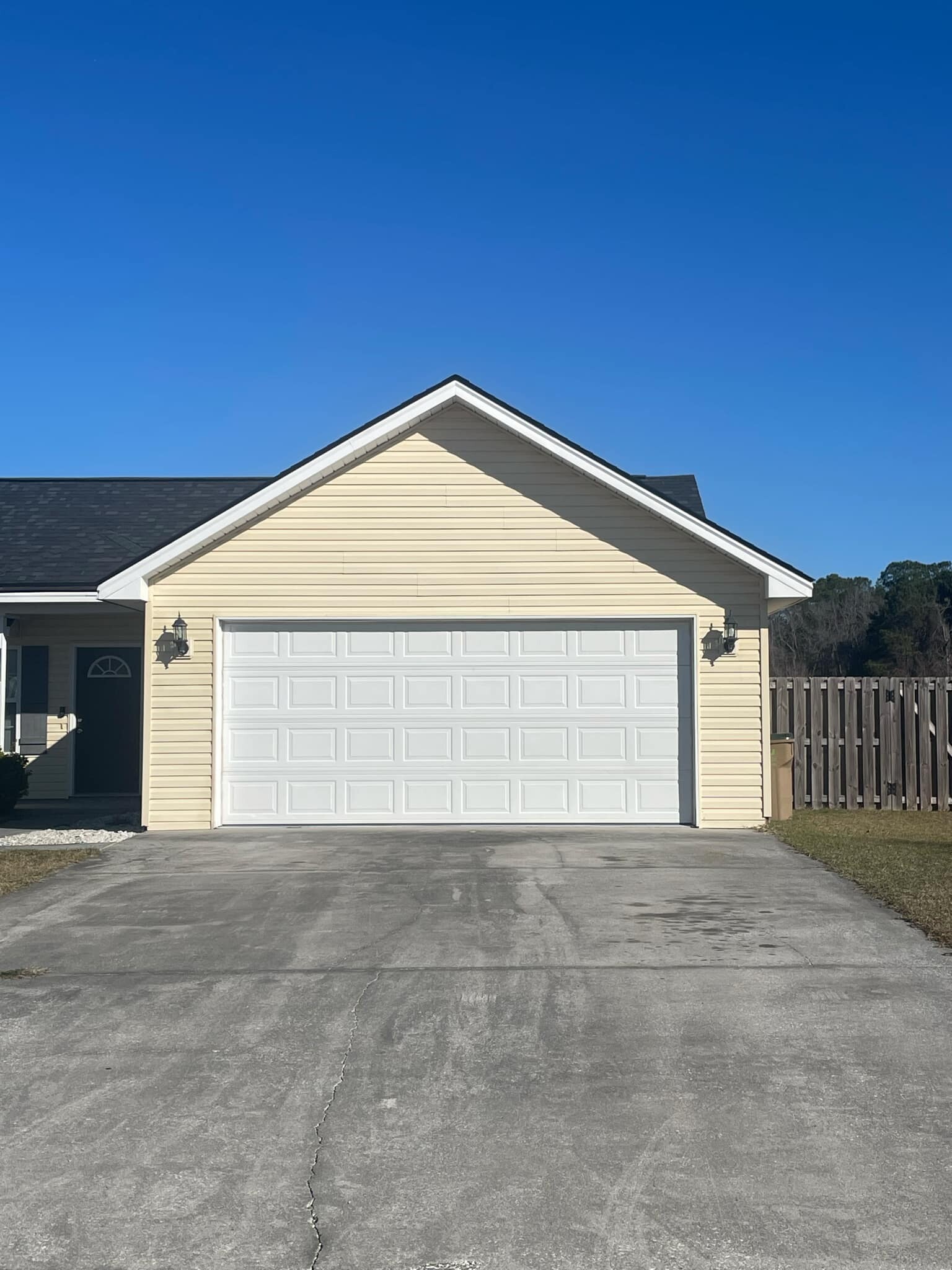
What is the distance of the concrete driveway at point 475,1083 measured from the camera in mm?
3898

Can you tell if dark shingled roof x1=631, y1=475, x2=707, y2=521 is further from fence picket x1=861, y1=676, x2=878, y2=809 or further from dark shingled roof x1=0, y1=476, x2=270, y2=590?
dark shingled roof x1=0, y1=476, x2=270, y2=590

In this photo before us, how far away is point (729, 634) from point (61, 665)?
9971 millimetres

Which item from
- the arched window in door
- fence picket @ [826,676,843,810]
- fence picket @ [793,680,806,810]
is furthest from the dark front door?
fence picket @ [826,676,843,810]

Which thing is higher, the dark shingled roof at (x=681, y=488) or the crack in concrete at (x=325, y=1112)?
the dark shingled roof at (x=681, y=488)

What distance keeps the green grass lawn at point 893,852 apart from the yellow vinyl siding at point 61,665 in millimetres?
9934

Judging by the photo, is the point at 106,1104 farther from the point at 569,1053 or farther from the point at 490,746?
the point at 490,746

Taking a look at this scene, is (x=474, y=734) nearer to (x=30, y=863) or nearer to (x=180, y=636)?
(x=180, y=636)

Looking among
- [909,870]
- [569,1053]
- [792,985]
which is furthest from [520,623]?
[569,1053]

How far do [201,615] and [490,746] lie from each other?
366 centimetres

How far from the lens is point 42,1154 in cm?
453

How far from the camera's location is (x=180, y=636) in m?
13.7

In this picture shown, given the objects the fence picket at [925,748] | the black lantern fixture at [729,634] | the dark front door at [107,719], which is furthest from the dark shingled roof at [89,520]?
the fence picket at [925,748]

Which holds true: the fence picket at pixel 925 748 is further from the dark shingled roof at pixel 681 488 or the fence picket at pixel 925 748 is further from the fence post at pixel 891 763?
the dark shingled roof at pixel 681 488

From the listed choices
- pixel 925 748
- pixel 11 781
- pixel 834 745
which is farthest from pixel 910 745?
pixel 11 781
